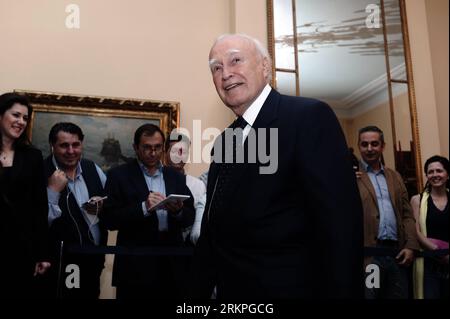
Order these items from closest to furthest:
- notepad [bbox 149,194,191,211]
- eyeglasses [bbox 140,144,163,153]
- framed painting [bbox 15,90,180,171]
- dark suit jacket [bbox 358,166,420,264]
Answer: notepad [bbox 149,194,191,211] → eyeglasses [bbox 140,144,163,153] → dark suit jacket [bbox 358,166,420,264] → framed painting [bbox 15,90,180,171]

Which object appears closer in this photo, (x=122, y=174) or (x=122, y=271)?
(x=122, y=271)

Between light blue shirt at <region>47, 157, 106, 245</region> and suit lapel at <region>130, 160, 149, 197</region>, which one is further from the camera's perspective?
suit lapel at <region>130, 160, 149, 197</region>

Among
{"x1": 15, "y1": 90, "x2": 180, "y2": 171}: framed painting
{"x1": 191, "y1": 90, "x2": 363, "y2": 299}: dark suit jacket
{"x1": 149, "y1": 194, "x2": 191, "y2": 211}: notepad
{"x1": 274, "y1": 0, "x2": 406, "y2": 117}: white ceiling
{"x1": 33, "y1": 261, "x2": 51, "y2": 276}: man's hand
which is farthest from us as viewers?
{"x1": 274, "y1": 0, "x2": 406, "y2": 117}: white ceiling

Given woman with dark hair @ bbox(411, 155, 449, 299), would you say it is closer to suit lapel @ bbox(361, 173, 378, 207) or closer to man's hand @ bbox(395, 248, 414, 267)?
man's hand @ bbox(395, 248, 414, 267)

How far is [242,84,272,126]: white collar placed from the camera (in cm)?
192

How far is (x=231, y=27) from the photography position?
6.38 metres

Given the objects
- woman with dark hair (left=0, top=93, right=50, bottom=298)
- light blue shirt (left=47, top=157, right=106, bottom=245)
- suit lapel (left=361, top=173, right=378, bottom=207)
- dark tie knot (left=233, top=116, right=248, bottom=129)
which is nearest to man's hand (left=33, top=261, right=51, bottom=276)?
woman with dark hair (left=0, top=93, right=50, bottom=298)

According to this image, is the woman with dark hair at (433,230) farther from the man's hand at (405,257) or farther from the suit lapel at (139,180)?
the suit lapel at (139,180)

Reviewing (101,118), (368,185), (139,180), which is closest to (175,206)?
(139,180)

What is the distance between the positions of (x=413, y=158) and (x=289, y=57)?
6.91 feet

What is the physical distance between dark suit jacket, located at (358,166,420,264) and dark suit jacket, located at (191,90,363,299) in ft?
8.85
